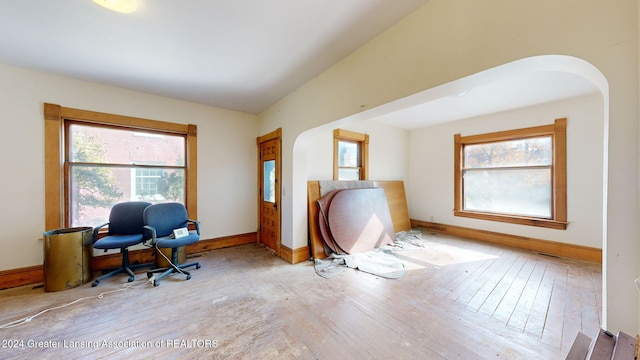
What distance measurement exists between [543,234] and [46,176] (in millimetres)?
7185

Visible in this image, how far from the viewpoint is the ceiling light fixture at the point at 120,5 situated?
1.51m

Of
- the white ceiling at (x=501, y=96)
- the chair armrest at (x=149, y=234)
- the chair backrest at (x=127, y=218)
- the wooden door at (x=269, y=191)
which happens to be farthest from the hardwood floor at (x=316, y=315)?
the white ceiling at (x=501, y=96)

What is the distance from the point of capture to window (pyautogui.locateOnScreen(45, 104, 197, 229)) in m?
2.62

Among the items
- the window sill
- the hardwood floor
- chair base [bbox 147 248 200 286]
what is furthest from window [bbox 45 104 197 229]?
the window sill

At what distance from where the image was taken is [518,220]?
376cm

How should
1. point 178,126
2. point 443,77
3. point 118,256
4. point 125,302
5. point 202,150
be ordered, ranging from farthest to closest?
point 202,150 → point 178,126 → point 118,256 → point 125,302 → point 443,77

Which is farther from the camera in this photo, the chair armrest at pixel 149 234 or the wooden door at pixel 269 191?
the wooden door at pixel 269 191

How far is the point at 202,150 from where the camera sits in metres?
3.63

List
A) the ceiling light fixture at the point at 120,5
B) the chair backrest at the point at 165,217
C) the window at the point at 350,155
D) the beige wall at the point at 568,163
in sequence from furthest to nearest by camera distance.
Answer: the window at the point at 350,155 < the beige wall at the point at 568,163 < the chair backrest at the point at 165,217 < the ceiling light fixture at the point at 120,5

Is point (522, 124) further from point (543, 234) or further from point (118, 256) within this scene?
point (118, 256)

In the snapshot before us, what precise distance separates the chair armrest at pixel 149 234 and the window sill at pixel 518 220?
534 centimetres

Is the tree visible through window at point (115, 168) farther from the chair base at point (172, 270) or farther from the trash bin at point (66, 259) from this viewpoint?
the chair base at point (172, 270)

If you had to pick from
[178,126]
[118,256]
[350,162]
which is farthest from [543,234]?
[118,256]

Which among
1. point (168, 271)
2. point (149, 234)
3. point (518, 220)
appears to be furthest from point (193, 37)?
point (518, 220)
